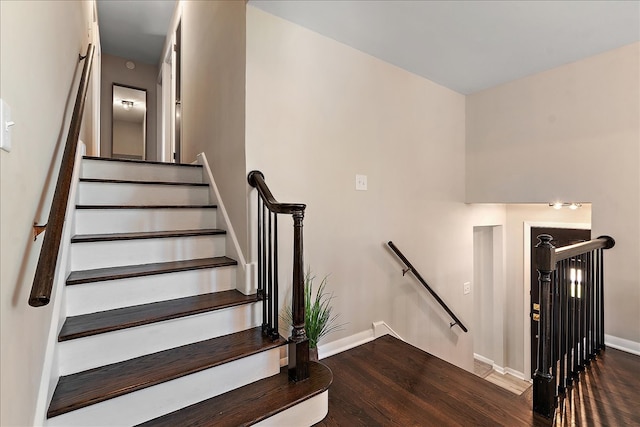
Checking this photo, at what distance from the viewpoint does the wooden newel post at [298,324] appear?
171 centimetres

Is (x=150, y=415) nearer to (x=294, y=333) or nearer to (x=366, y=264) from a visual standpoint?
(x=294, y=333)

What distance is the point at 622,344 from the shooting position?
247cm

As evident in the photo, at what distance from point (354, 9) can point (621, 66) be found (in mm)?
2223

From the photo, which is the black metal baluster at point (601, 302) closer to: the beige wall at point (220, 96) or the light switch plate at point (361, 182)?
the light switch plate at point (361, 182)

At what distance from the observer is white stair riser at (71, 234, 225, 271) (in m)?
1.88

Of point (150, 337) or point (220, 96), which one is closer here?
point (150, 337)

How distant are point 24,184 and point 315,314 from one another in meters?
1.57

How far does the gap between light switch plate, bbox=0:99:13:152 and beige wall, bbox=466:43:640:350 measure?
365 centimetres

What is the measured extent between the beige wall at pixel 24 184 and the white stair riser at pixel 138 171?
1110mm

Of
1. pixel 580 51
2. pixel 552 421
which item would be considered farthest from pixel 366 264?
pixel 580 51

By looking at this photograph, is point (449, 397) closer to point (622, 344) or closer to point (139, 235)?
point (622, 344)

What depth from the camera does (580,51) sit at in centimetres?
260

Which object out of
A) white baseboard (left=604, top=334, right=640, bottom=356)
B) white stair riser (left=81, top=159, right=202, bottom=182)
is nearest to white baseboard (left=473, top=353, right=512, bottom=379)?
white baseboard (left=604, top=334, right=640, bottom=356)

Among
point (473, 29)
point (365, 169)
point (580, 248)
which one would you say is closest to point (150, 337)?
point (365, 169)
